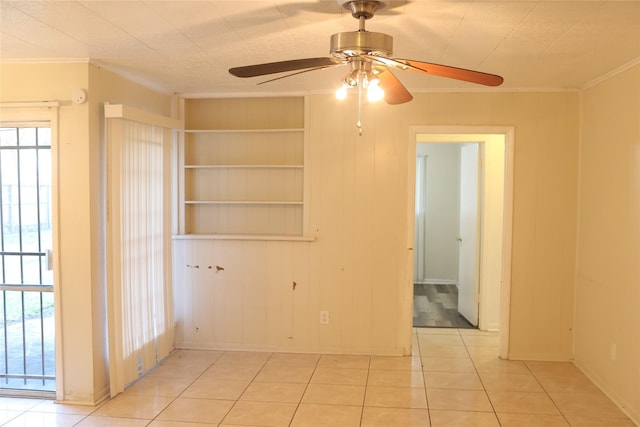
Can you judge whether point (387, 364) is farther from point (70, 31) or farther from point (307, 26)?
point (70, 31)

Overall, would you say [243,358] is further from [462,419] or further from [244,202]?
[462,419]

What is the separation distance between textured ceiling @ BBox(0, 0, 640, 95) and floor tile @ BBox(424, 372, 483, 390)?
2274 mm

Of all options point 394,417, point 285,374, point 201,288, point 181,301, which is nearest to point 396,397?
point 394,417

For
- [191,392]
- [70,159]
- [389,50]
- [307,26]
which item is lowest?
[191,392]

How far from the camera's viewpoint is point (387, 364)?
424cm

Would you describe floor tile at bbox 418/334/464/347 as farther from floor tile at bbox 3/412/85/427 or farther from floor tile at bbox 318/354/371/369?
floor tile at bbox 3/412/85/427

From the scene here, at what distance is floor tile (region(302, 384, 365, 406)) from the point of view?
139 inches

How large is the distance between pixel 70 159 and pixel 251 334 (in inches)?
84.1

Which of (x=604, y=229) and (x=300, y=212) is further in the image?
(x=300, y=212)

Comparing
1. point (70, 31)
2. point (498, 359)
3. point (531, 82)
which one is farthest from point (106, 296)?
point (531, 82)

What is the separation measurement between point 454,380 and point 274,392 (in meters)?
1.36

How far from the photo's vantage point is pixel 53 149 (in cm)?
338

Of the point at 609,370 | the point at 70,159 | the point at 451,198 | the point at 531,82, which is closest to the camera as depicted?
the point at 70,159

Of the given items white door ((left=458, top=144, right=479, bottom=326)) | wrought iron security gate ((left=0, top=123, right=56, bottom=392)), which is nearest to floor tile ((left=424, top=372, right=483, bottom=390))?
white door ((left=458, top=144, right=479, bottom=326))
